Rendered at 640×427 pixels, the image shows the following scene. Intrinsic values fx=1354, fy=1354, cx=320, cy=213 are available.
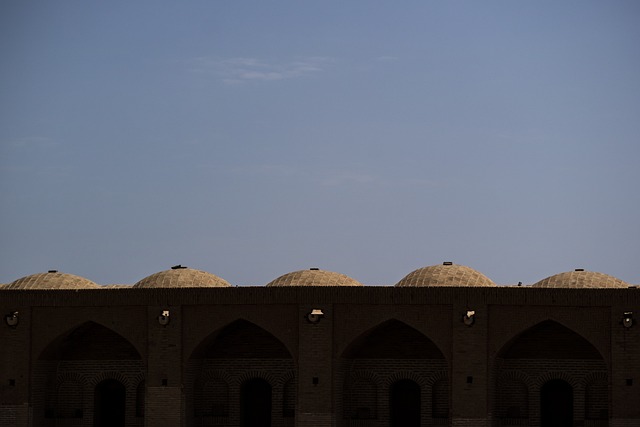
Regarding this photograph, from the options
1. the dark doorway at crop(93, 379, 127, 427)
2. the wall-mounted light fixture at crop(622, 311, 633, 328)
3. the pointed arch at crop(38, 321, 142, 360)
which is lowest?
the dark doorway at crop(93, 379, 127, 427)

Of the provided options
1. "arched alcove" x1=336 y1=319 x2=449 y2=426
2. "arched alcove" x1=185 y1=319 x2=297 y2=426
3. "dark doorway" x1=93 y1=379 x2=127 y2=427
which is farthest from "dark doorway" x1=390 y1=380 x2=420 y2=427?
"dark doorway" x1=93 y1=379 x2=127 y2=427

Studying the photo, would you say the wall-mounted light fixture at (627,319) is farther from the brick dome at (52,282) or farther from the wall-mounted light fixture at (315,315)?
the brick dome at (52,282)

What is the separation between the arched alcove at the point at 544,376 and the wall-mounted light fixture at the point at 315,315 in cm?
483

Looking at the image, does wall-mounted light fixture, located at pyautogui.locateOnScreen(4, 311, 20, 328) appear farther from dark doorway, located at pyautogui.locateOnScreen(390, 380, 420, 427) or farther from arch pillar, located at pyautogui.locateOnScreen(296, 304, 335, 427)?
dark doorway, located at pyautogui.locateOnScreen(390, 380, 420, 427)

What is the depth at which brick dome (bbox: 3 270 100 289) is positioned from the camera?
39.1m

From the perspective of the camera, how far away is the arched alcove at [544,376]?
117 feet

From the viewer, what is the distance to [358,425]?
36.9 metres

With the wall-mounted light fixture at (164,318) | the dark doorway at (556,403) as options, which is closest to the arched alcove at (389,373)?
the dark doorway at (556,403)

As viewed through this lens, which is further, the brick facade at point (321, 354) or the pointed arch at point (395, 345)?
the pointed arch at point (395, 345)

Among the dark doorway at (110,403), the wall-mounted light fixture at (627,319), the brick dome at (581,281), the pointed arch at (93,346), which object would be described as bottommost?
the dark doorway at (110,403)

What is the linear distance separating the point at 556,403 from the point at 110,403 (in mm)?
12610

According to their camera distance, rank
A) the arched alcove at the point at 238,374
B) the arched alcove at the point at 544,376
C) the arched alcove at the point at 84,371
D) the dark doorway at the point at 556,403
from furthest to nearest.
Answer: the arched alcove at the point at 84,371
the arched alcove at the point at 238,374
the dark doorway at the point at 556,403
the arched alcove at the point at 544,376

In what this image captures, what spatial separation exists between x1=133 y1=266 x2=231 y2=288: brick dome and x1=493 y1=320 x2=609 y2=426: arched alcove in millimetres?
8521

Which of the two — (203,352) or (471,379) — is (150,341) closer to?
(203,352)
